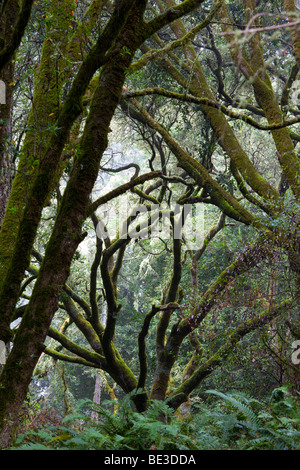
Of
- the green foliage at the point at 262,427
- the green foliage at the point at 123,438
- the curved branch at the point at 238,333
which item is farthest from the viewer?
the curved branch at the point at 238,333

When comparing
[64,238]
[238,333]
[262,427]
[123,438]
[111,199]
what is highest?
[111,199]

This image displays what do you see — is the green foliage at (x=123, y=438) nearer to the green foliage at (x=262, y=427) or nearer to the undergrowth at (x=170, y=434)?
the undergrowth at (x=170, y=434)

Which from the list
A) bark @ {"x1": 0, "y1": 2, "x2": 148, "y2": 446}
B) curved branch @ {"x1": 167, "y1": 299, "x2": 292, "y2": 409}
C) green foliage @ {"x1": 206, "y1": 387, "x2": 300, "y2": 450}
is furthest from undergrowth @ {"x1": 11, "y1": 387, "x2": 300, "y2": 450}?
curved branch @ {"x1": 167, "y1": 299, "x2": 292, "y2": 409}

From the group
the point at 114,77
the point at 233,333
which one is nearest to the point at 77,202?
the point at 114,77

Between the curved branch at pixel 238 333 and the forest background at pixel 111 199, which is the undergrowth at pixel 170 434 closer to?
the forest background at pixel 111 199

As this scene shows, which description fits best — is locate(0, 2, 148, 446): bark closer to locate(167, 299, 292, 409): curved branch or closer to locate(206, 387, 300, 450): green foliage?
locate(206, 387, 300, 450): green foliage

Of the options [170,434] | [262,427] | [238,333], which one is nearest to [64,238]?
[170,434]

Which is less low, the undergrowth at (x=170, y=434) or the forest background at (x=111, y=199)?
the forest background at (x=111, y=199)

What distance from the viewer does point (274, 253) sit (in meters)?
6.88

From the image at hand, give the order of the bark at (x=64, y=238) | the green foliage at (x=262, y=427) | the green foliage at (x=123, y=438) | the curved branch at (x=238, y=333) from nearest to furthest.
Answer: the green foliage at (x=123, y=438)
the green foliage at (x=262, y=427)
the bark at (x=64, y=238)
the curved branch at (x=238, y=333)

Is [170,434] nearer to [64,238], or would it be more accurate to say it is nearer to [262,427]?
[262,427]

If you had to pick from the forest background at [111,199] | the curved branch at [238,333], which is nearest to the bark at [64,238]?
the forest background at [111,199]

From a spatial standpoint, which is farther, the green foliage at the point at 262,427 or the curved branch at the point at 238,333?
the curved branch at the point at 238,333

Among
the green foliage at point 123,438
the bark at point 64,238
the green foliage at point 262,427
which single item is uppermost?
the bark at point 64,238
